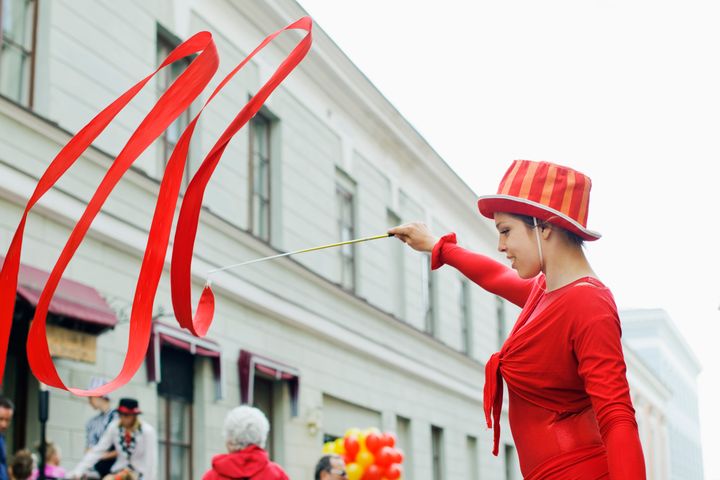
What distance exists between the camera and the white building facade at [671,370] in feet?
224

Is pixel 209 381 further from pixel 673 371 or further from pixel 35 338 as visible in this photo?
pixel 673 371

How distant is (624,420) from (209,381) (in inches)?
473

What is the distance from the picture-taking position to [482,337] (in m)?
29.9

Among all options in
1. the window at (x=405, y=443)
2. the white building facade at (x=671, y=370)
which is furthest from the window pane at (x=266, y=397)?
the white building facade at (x=671, y=370)

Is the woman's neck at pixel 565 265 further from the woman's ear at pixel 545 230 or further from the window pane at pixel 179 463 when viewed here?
the window pane at pixel 179 463

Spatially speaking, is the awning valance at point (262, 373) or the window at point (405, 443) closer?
the awning valance at point (262, 373)

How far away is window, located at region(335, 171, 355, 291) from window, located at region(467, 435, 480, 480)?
797 cm

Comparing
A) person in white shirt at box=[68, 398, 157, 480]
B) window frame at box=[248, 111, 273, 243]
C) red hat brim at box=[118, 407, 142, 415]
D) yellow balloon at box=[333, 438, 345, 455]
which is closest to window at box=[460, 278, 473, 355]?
window frame at box=[248, 111, 273, 243]

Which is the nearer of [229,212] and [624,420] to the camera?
[624,420]

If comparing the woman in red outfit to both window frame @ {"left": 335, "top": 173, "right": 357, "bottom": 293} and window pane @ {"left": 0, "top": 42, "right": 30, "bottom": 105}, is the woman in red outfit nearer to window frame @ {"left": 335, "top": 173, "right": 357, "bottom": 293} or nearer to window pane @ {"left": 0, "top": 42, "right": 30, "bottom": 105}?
window pane @ {"left": 0, "top": 42, "right": 30, "bottom": 105}

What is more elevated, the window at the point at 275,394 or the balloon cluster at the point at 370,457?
the window at the point at 275,394

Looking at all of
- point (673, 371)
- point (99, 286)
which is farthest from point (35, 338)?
point (673, 371)

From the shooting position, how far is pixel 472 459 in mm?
27516

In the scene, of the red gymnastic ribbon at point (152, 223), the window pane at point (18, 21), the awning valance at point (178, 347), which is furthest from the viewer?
the awning valance at point (178, 347)
